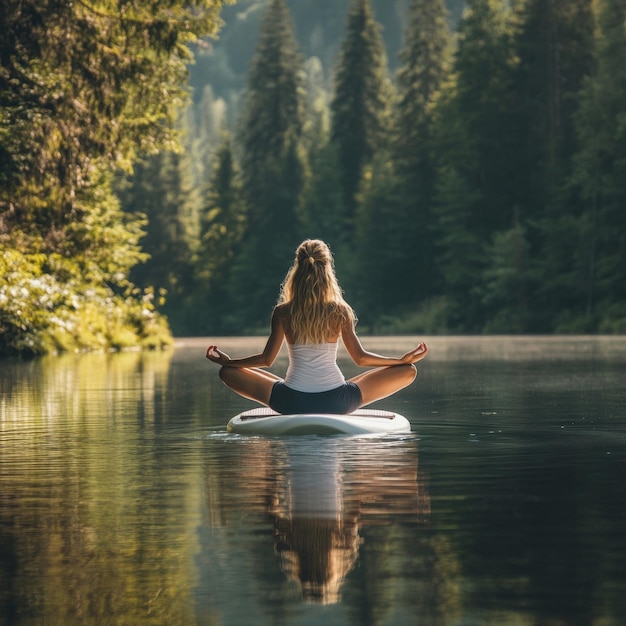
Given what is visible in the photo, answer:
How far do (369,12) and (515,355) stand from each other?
6901cm

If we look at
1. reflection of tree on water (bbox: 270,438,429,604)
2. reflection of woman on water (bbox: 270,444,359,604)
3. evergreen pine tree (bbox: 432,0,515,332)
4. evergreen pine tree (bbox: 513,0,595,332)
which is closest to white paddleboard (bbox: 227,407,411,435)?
reflection of tree on water (bbox: 270,438,429,604)

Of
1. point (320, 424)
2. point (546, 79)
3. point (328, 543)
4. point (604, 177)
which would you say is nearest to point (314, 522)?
point (328, 543)

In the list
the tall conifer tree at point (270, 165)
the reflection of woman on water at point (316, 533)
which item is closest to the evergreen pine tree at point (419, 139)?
the tall conifer tree at point (270, 165)

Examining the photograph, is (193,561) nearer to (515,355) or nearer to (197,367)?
(197,367)

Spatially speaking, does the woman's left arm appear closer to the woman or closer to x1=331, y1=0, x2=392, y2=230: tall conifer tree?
the woman

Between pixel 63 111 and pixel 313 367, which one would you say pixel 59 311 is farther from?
pixel 313 367

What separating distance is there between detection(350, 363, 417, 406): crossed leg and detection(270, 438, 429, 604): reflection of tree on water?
112 cm

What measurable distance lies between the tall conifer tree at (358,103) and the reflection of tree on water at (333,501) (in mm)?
91329

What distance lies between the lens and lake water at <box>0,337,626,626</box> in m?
5.94

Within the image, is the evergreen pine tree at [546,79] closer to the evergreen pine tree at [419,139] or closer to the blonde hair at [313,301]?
the evergreen pine tree at [419,139]

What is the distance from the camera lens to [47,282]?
37812 millimetres

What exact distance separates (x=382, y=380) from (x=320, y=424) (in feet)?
3.72

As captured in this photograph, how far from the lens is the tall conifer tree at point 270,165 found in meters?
105

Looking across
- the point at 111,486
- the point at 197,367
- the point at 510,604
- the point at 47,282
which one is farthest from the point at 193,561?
the point at 47,282
